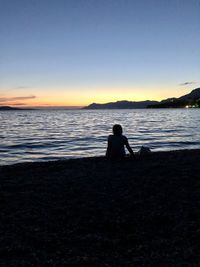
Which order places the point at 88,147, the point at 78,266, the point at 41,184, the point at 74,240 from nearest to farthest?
the point at 78,266, the point at 74,240, the point at 41,184, the point at 88,147

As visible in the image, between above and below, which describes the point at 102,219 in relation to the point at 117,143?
below

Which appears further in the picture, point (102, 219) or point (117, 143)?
point (117, 143)

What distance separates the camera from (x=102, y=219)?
27.5 ft

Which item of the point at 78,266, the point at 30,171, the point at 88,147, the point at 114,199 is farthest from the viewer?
the point at 88,147

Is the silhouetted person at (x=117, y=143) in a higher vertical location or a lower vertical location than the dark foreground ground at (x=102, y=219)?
higher

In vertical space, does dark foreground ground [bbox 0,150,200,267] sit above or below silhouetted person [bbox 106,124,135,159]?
below

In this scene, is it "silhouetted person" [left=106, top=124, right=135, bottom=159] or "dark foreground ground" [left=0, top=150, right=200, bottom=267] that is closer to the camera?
"dark foreground ground" [left=0, top=150, right=200, bottom=267]

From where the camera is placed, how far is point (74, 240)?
7152 mm

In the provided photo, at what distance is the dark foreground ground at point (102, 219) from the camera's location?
6395 mm

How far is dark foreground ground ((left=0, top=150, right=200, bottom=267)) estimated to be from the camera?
6.39 meters

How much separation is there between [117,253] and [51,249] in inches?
47.6

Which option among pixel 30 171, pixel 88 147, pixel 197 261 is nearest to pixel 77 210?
pixel 197 261

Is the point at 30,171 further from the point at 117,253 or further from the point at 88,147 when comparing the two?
the point at 88,147

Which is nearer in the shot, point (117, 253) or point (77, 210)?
point (117, 253)
